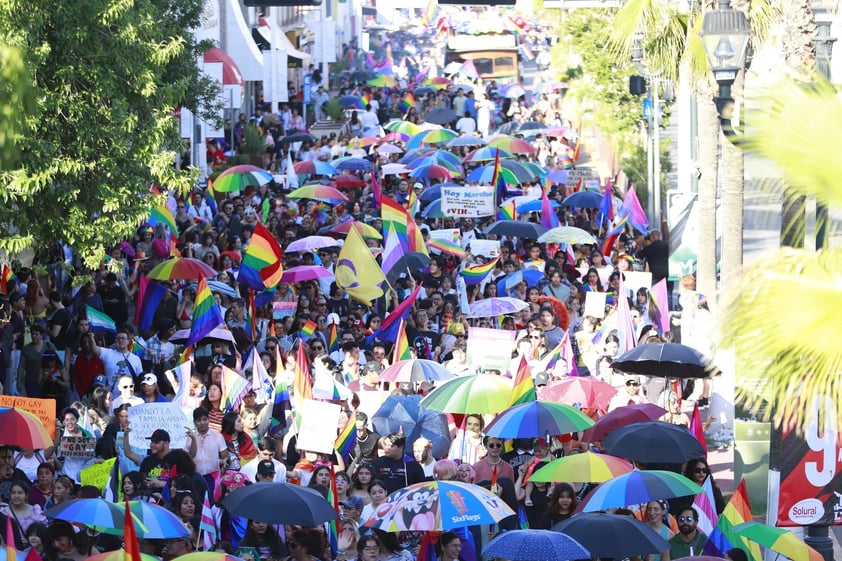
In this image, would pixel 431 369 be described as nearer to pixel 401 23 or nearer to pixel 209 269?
pixel 209 269

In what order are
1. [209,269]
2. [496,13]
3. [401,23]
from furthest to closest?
[401,23]
[496,13]
[209,269]

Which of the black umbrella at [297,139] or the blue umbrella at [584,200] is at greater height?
the black umbrella at [297,139]

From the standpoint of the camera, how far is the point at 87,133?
1691cm

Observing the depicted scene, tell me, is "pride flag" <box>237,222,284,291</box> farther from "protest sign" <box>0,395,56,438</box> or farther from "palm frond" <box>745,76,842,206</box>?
"palm frond" <box>745,76,842,206</box>

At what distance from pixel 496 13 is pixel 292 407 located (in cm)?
6414

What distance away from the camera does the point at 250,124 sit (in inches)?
1661

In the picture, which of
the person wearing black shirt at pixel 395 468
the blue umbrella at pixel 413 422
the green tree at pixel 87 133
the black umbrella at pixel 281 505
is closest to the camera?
the black umbrella at pixel 281 505

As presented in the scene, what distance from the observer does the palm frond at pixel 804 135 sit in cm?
557

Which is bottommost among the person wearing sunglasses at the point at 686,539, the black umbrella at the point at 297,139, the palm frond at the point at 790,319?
the person wearing sunglasses at the point at 686,539

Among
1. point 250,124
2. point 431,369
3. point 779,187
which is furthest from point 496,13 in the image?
point 779,187

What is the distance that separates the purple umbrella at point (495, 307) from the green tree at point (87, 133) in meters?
3.68

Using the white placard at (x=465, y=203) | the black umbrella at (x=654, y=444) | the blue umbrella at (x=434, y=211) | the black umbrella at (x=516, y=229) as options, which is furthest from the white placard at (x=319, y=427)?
the blue umbrella at (x=434, y=211)

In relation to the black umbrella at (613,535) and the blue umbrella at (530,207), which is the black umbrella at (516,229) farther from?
the black umbrella at (613,535)

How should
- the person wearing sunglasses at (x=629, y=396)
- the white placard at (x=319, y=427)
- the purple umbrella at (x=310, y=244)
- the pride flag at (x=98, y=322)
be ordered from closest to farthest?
the white placard at (x=319, y=427), the person wearing sunglasses at (x=629, y=396), the pride flag at (x=98, y=322), the purple umbrella at (x=310, y=244)
